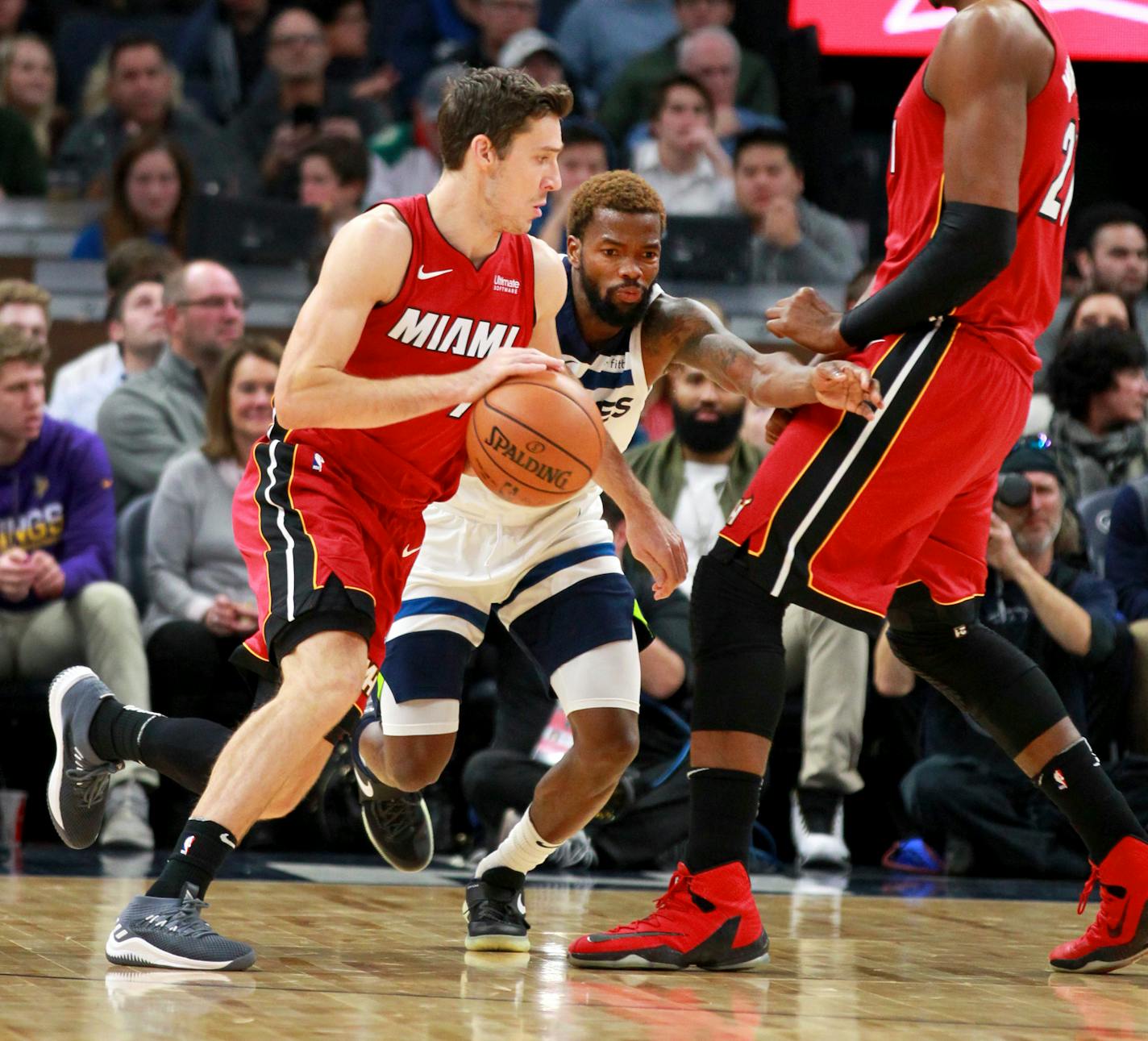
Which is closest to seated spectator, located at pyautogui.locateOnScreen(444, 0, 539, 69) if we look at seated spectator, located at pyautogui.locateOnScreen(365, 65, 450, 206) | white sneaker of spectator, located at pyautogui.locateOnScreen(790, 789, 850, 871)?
seated spectator, located at pyautogui.locateOnScreen(365, 65, 450, 206)

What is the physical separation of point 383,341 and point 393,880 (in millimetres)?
2131

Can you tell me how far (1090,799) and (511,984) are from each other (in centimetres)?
134

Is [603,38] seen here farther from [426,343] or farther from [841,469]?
[841,469]

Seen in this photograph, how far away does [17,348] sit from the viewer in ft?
21.9

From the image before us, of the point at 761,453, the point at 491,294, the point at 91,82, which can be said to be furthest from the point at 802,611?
the point at 91,82

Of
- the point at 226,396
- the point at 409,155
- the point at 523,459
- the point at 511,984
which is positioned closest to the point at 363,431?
the point at 523,459

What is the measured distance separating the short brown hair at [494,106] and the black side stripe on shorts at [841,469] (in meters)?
0.91

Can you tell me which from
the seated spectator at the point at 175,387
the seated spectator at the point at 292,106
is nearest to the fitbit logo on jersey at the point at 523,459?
the seated spectator at the point at 175,387

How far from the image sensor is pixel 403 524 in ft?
13.4

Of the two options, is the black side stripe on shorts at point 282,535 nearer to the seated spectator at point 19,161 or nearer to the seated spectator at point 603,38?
the seated spectator at point 19,161

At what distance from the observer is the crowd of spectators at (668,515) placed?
638cm

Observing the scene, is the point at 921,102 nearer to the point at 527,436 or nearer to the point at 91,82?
the point at 527,436

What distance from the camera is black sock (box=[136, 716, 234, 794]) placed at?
4.22m

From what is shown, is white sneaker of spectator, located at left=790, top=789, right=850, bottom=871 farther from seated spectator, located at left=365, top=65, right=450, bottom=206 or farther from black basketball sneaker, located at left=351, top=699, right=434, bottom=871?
seated spectator, located at left=365, top=65, right=450, bottom=206
